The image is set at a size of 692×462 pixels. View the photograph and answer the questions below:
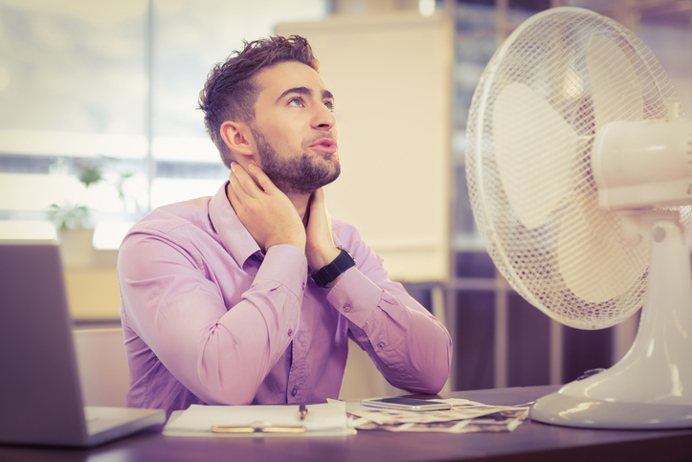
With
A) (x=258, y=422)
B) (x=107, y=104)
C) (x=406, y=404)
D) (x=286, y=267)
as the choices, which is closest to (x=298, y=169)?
(x=286, y=267)

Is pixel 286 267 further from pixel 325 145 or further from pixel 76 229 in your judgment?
pixel 76 229

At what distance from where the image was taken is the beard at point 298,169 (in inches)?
57.8

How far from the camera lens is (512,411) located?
990mm

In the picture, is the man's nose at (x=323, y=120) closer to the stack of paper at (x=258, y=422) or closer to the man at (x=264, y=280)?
the man at (x=264, y=280)

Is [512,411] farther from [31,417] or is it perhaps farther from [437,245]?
[437,245]

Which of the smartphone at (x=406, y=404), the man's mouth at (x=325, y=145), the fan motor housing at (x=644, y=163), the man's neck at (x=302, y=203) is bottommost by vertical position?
the smartphone at (x=406, y=404)

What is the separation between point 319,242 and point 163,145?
2.91 metres

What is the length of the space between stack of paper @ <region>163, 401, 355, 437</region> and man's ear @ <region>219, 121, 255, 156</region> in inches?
29.7

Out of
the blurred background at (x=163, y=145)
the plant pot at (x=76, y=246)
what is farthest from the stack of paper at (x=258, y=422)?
the plant pot at (x=76, y=246)

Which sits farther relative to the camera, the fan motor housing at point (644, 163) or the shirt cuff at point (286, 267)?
the shirt cuff at point (286, 267)

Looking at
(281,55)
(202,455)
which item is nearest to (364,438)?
(202,455)

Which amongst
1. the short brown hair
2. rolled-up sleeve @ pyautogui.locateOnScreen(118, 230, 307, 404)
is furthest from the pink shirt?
the short brown hair

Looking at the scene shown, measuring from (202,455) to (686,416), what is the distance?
0.60m

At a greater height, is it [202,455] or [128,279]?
[128,279]
